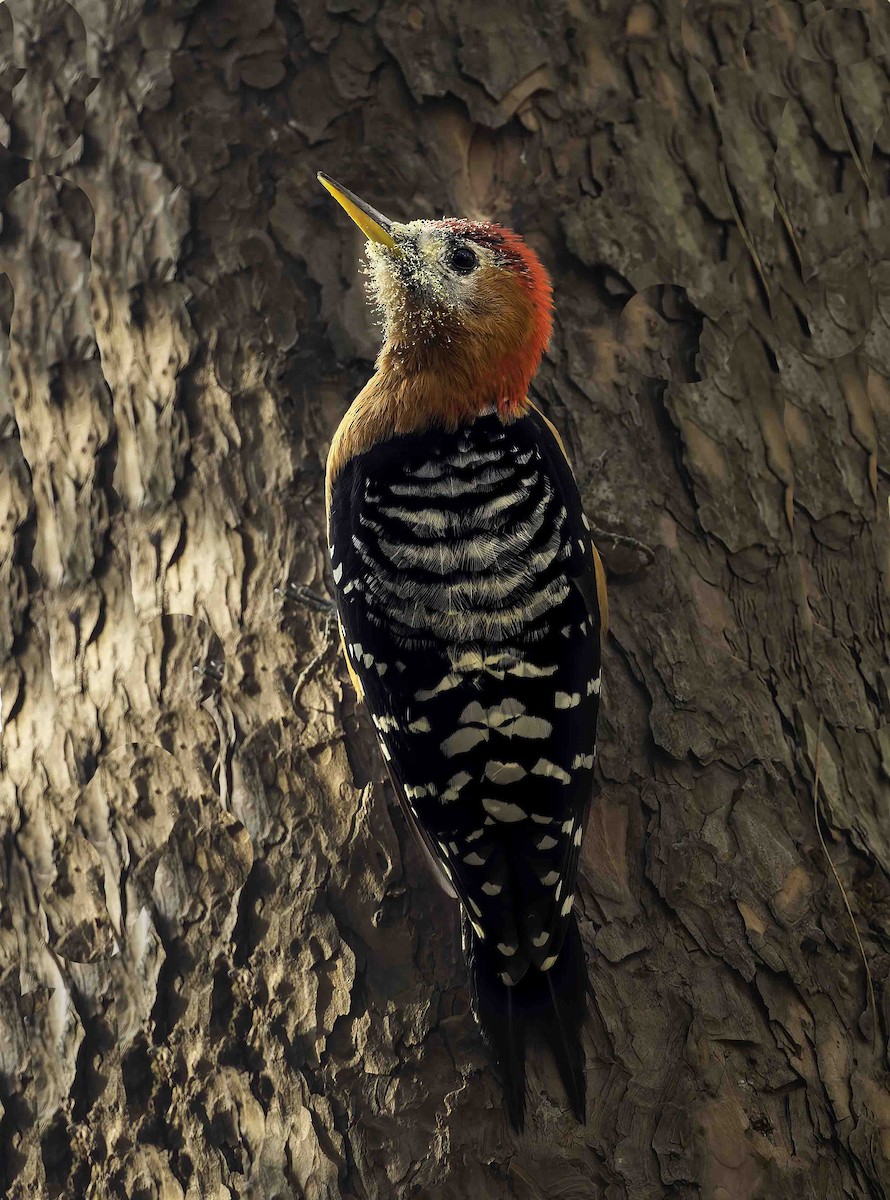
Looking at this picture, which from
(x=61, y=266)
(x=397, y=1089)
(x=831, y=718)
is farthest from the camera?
(x=61, y=266)

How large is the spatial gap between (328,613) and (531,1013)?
109 cm

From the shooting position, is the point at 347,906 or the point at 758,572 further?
the point at 758,572

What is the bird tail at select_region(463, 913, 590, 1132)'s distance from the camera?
2.18 metres

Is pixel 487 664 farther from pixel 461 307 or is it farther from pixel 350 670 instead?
pixel 461 307

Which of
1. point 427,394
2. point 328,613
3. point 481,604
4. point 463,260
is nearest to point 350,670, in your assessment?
point 328,613

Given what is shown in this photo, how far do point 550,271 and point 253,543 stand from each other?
1.16 metres

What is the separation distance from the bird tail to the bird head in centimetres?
139

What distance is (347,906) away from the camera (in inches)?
94.5

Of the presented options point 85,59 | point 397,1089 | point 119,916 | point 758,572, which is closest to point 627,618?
point 758,572

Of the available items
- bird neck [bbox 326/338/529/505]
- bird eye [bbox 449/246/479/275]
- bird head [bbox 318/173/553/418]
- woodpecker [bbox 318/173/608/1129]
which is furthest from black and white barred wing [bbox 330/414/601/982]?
bird eye [bbox 449/246/479/275]

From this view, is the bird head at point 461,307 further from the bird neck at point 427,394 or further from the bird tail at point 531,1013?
the bird tail at point 531,1013

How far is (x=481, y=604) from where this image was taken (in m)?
2.39

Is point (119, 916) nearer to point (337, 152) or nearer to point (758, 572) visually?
point (758, 572)

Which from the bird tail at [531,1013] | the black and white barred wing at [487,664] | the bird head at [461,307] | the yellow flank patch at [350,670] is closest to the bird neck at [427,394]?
the bird head at [461,307]
